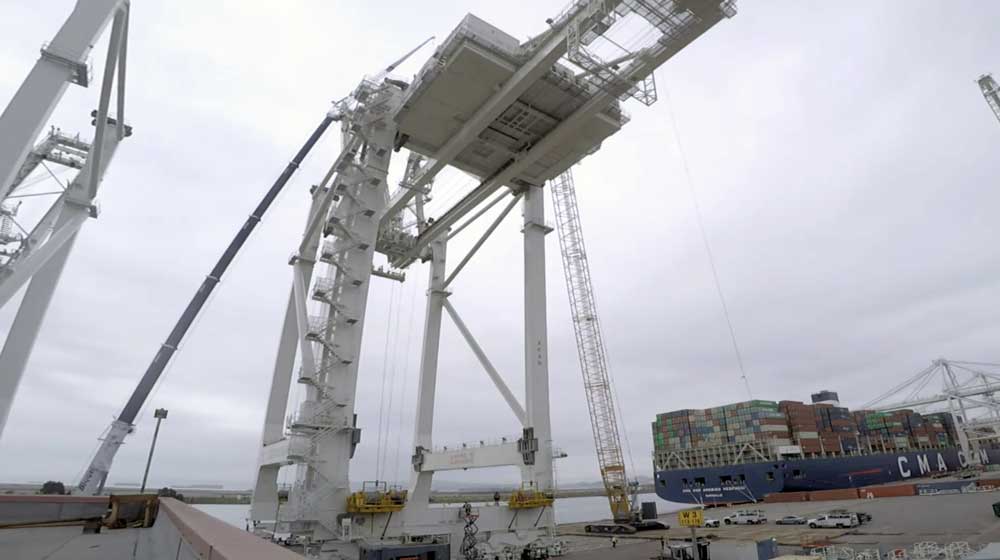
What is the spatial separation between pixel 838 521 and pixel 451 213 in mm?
33941

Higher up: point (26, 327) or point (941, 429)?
point (941, 429)

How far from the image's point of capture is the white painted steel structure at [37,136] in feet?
35.7

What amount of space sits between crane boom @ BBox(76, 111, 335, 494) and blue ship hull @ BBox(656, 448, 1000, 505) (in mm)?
61363

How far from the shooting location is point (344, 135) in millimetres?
29547

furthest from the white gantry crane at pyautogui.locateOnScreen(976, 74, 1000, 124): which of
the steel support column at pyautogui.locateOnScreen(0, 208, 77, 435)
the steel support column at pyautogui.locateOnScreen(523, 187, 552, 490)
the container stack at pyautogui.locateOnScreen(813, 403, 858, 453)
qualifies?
the steel support column at pyautogui.locateOnScreen(0, 208, 77, 435)

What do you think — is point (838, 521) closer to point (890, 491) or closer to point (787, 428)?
point (890, 491)

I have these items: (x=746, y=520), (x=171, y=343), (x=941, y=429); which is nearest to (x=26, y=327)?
(x=171, y=343)

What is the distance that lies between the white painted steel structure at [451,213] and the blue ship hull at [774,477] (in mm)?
47367

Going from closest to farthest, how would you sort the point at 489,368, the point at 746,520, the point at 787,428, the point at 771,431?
the point at 489,368, the point at 746,520, the point at 771,431, the point at 787,428

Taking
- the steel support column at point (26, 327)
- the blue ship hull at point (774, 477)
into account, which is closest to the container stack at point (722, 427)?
the blue ship hull at point (774, 477)

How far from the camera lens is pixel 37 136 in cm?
1111

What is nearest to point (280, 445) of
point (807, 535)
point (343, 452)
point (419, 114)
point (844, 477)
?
point (343, 452)

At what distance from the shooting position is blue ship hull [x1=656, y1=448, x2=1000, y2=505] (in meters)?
60.2

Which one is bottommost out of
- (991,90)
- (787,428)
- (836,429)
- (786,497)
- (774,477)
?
(786,497)
